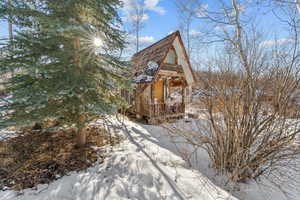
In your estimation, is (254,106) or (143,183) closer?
(143,183)

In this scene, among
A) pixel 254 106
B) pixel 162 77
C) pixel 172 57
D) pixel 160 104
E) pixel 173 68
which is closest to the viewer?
pixel 254 106

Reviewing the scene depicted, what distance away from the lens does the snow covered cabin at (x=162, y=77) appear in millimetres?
7998

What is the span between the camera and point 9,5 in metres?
2.60

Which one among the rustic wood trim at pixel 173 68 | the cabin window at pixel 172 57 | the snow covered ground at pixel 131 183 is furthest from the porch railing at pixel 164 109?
the snow covered ground at pixel 131 183

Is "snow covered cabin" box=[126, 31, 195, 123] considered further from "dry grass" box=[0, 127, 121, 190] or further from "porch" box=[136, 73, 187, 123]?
"dry grass" box=[0, 127, 121, 190]

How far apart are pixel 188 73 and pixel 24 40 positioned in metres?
8.64

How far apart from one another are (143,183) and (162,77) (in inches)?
277

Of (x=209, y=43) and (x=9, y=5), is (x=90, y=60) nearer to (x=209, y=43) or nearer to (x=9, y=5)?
(x=9, y=5)

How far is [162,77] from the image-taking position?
8875 millimetres

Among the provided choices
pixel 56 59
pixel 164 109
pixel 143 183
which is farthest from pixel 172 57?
pixel 143 183

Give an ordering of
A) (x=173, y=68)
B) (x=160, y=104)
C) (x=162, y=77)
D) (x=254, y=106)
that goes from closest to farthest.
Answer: (x=254, y=106)
(x=160, y=104)
(x=173, y=68)
(x=162, y=77)

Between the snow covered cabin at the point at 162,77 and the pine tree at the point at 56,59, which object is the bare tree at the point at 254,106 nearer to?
the pine tree at the point at 56,59

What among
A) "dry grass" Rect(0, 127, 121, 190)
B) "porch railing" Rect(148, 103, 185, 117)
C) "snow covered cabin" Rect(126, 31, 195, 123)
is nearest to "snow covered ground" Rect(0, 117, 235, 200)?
"dry grass" Rect(0, 127, 121, 190)

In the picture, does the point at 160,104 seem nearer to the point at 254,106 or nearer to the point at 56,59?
the point at 254,106
